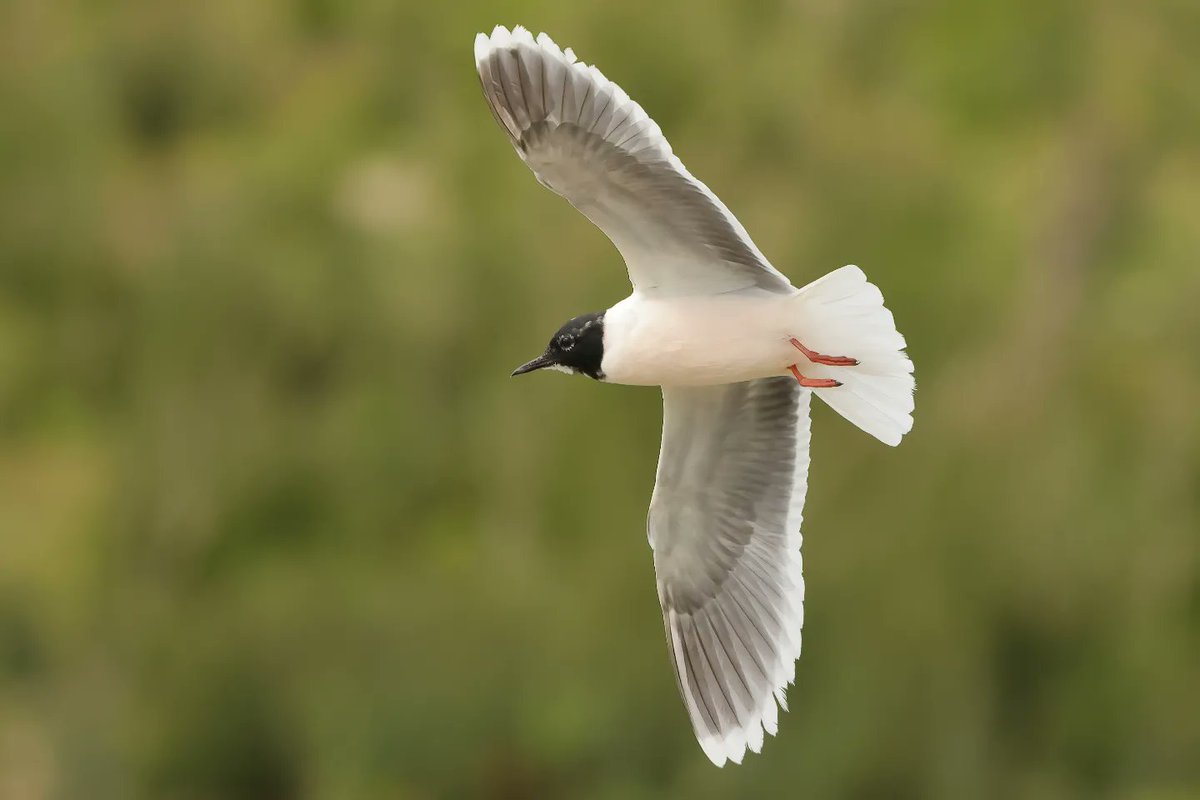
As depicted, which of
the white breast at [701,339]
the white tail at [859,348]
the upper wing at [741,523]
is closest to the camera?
the white tail at [859,348]

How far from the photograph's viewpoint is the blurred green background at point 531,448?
9.42 meters

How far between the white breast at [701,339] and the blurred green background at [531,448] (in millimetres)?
5370

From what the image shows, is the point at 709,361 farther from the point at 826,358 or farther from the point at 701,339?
the point at 826,358

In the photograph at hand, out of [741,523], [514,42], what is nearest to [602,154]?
[514,42]

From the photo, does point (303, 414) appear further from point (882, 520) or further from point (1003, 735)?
point (1003, 735)

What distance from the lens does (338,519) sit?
1116cm

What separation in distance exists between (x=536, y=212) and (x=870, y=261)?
2.07 meters

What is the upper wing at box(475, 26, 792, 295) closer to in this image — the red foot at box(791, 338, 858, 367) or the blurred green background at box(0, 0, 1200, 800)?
the red foot at box(791, 338, 858, 367)

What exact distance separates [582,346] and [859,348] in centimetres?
51

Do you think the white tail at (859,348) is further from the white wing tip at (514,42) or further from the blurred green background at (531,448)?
the blurred green background at (531,448)

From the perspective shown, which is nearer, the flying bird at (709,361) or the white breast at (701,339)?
the flying bird at (709,361)

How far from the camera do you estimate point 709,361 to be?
340cm

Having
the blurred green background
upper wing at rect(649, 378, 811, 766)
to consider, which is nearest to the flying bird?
upper wing at rect(649, 378, 811, 766)

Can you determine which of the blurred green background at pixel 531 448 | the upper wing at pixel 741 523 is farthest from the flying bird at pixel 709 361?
the blurred green background at pixel 531 448
